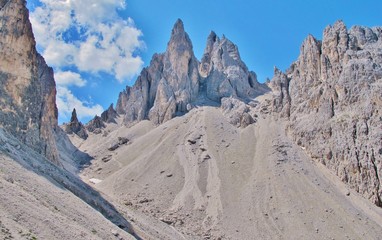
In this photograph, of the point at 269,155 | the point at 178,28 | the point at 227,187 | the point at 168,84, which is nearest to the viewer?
the point at 227,187

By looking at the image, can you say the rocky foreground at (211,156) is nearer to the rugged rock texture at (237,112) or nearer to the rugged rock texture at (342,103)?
the rugged rock texture at (342,103)

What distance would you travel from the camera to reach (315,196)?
2714 inches

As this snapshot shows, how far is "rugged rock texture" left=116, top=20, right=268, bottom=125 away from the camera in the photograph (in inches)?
4948

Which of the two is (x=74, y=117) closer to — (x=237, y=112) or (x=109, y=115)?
(x=109, y=115)

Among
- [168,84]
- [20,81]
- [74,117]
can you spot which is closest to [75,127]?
[74,117]

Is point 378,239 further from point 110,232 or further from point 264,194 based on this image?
point 110,232

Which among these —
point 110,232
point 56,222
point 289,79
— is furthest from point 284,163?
point 56,222

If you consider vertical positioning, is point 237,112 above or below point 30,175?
above

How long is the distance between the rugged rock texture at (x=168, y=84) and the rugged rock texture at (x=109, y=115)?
35.3 ft

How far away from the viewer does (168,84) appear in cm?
13138

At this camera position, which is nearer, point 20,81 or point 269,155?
point 20,81

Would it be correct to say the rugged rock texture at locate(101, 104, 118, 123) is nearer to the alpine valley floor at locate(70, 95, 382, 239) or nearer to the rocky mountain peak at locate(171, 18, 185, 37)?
the rocky mountain peak at locate(171, 18, 185, 37)

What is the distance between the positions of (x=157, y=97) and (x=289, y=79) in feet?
146

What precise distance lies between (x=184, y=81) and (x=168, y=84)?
19.3 ft
